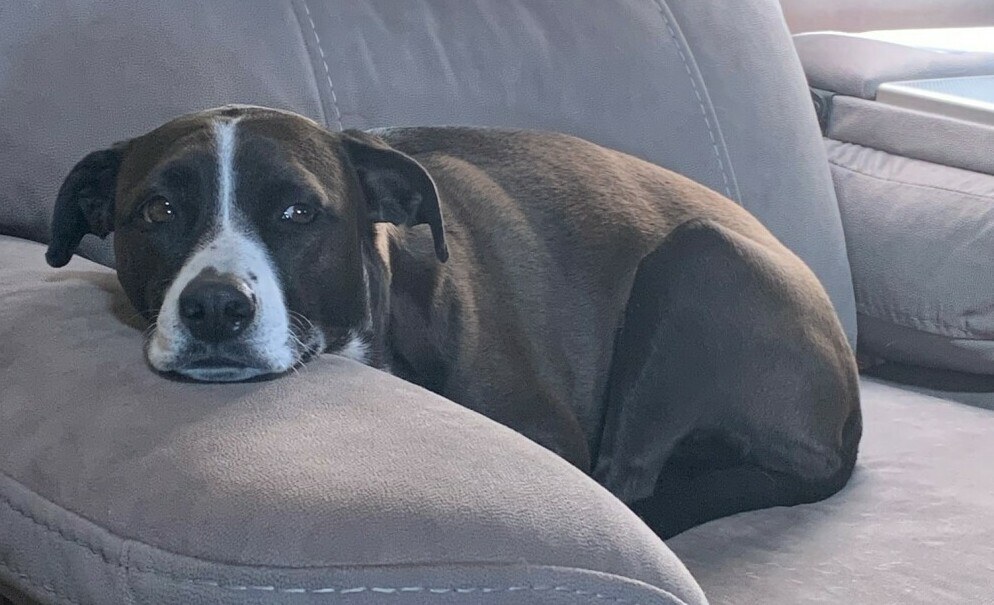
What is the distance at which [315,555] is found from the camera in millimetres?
837

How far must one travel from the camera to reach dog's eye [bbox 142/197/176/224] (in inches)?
53.5

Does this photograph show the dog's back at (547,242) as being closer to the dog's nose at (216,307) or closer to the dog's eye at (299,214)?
the dog's eye at (299,214)

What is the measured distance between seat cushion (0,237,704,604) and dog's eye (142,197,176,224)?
0.95 ft

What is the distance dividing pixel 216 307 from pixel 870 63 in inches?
63.9

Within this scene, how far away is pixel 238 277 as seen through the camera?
1277mm

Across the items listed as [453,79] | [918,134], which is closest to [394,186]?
[453,79]

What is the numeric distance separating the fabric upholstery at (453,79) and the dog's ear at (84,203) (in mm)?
112

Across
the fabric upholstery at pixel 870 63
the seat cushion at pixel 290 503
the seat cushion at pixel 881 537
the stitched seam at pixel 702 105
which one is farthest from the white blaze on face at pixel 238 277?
the fabric upholstery at pixel 870 63

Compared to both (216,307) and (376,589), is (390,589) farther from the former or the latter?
(216,307)

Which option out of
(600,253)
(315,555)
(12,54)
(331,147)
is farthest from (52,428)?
(600,253)

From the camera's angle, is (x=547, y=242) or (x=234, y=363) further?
(x=547, y=242)

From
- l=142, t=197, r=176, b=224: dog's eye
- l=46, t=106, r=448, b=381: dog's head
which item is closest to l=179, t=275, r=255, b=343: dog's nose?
l=46, t=106, r=448, b=381: dog's head

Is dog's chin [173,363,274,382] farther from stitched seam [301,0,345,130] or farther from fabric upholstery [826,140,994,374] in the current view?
fabric upholstery [826,140,994,374]

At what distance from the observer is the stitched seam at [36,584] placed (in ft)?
3.09
